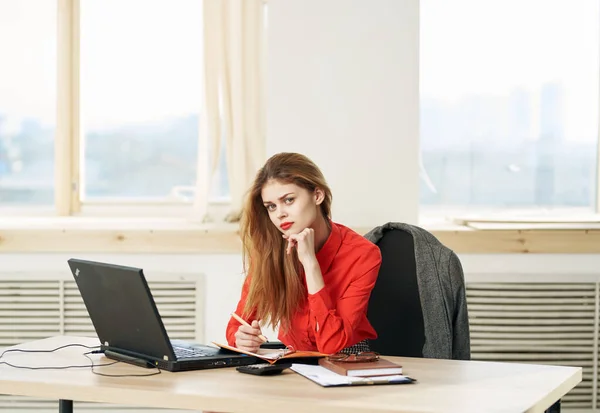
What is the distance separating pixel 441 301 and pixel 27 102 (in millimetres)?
2228

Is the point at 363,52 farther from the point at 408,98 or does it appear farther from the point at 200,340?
the point at 200,340

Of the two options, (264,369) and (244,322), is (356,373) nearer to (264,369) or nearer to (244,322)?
(264,369)

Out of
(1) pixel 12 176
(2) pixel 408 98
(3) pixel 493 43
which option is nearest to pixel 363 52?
(2) pixel 408 98

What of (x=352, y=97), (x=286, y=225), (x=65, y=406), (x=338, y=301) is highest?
(x=352, y=97)

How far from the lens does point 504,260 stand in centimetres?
335

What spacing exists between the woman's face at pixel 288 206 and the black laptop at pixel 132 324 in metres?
0.39

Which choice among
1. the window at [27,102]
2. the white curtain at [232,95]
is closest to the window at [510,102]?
the white curtain at [232,95]

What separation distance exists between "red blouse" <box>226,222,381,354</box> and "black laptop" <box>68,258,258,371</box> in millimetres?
243

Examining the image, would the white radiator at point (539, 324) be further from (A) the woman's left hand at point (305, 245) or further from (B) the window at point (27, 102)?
(B) the window at point (27, 102)

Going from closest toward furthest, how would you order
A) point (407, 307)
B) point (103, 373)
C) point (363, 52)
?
point (103, 373) → point (407, 307) → point (363, 52)

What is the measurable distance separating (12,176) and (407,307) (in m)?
2.10

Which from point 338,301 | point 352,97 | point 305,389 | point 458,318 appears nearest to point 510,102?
point 352,97

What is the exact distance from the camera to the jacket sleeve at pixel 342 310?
220 cm

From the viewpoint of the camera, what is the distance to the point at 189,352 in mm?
2076
